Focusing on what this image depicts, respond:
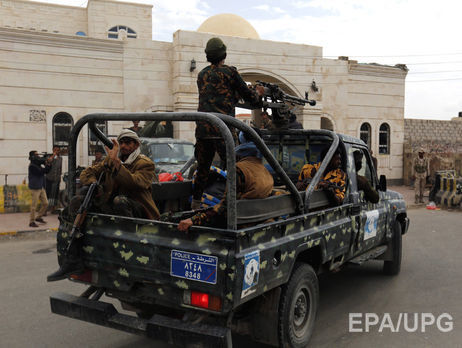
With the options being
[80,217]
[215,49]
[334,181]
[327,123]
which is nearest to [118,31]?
[327,123]

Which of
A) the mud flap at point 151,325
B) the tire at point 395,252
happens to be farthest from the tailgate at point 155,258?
the tire at point 395,252

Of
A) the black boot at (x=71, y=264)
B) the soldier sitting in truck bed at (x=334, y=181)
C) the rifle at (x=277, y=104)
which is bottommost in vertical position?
the black boot at (x=71, y=264)

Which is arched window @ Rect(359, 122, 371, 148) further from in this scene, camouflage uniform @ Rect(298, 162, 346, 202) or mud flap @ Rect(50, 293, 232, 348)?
mud flap @ Rect(50, 293, 232, 348)

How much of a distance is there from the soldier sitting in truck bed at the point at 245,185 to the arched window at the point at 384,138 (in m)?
19.3

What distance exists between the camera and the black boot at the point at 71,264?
3240mm

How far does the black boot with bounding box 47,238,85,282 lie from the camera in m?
3.24

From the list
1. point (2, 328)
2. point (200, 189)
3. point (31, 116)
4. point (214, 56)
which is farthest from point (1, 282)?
point (31, 116)

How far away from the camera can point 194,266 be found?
281 cm

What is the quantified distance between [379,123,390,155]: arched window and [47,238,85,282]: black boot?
20.2 meters

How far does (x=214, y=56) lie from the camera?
13.5 ft

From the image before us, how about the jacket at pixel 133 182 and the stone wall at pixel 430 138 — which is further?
the stone wall at pixel 430 138

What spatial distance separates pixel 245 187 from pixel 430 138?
22912mm

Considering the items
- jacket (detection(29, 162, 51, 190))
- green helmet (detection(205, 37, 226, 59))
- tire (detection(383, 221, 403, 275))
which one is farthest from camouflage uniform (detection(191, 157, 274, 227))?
jacket (detection(29, 162, 51, 190))

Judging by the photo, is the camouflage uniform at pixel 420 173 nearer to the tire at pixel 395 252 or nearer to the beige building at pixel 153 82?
the beige building at pixel 153 82
